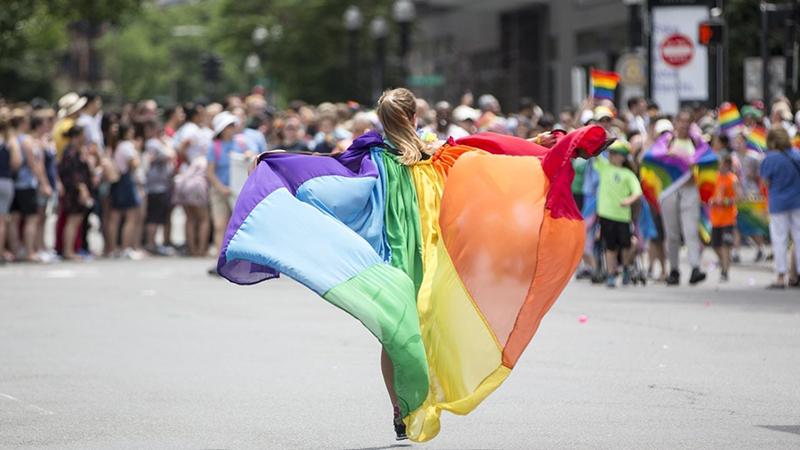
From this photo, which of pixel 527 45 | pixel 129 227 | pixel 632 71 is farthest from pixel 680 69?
pixel 527 45

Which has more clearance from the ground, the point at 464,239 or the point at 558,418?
the point at 464,239

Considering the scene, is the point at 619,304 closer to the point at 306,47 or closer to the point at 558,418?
the point at 558,418

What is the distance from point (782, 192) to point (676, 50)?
33.4ft

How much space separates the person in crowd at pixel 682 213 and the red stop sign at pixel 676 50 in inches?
338

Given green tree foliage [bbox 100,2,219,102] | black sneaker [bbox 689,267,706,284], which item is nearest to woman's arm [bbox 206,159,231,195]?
black sneaker [bbox 689,267,706,284]

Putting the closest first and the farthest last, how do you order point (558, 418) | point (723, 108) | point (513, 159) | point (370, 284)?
1. point (370, 284)
2. point (513, 159)
3. point (558, 418)
4. point (723, 108)

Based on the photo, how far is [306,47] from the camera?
59.1 m

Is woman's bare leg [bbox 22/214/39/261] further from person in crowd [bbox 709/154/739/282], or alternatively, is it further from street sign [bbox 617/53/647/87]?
street sign [bbox 617/53/647/87]

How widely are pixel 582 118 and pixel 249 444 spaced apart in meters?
10.5

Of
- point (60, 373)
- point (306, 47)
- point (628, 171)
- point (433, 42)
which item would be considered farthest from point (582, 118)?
point (433, 42)

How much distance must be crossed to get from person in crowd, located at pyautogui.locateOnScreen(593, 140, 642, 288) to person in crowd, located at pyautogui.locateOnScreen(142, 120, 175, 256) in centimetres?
757

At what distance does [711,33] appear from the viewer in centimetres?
2595

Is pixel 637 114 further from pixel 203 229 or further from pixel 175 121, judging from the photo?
pixel 175 121

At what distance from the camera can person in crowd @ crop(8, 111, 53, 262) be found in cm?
2181
